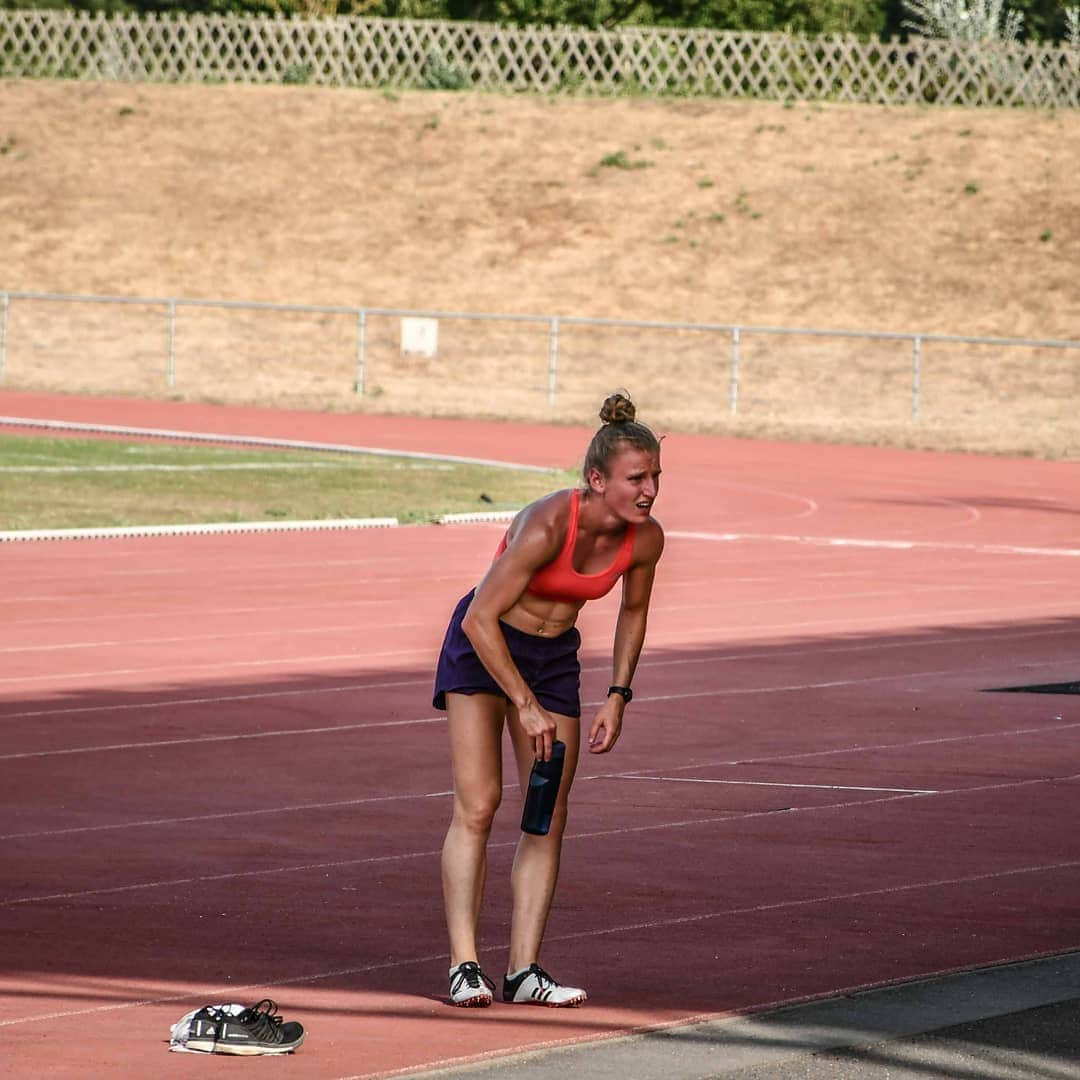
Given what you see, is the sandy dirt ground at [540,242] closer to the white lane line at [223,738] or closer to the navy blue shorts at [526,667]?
the white lane line at [223,738]

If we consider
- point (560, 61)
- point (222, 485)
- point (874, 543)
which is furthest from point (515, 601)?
point (560, 61)

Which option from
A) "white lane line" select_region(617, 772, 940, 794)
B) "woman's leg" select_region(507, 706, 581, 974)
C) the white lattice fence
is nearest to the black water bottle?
"woman's leg" select_region(507, 706, 581, 974)

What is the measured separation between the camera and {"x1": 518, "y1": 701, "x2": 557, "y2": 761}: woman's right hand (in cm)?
696

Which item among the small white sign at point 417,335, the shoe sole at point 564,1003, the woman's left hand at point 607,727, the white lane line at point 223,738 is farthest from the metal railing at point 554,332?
the shoe sole at point 564,1003

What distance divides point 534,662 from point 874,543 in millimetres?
17739

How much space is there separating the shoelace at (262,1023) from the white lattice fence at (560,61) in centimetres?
6042

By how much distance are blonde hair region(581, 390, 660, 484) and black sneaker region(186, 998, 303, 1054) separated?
170cm

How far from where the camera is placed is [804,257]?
189 feet

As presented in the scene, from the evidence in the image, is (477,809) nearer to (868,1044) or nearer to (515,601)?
(515,601)

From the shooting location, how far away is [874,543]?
2464 centimetres

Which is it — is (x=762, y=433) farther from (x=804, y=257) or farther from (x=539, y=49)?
(x=539, y=49)

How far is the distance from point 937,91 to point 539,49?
1057 centimetres

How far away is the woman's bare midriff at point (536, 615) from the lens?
716cm

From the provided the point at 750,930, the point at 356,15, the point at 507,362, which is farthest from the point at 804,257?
the point at 750,930
